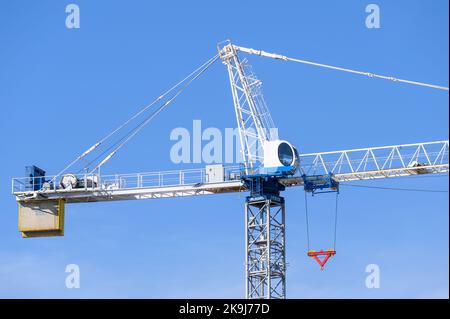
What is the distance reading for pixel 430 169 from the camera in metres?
166

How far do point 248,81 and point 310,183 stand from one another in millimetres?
19714

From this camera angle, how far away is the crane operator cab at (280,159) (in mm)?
168250

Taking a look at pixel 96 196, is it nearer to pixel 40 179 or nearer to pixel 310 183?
pixel 40 179

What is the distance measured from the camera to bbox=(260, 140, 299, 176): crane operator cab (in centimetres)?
16825

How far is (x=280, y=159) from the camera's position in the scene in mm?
168625

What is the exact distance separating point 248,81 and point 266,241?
79.1ft
